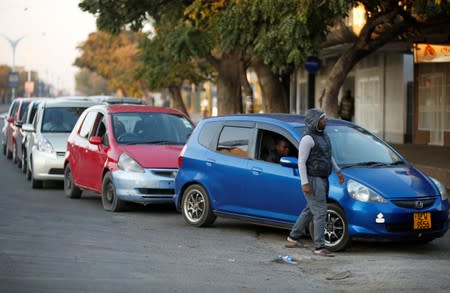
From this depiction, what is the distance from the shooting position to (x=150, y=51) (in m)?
41.7

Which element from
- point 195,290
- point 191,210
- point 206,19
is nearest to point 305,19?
point 206,19

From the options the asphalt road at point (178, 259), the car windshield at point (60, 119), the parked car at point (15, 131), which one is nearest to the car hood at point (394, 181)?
the asphalt road at point (178, 259)

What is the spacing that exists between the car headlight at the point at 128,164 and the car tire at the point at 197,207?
141cm

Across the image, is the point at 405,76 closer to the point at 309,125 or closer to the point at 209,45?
the point at 209,45

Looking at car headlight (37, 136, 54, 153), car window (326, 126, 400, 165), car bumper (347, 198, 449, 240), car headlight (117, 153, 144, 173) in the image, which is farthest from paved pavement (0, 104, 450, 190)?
car bumper (347, 198, 449, 240)

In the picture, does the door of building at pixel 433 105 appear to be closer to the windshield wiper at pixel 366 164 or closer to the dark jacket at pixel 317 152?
the windshield wiper at pixel 366 164

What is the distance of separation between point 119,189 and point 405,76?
2145cm

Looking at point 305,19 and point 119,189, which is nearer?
point 119,189

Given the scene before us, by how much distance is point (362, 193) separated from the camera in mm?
10859

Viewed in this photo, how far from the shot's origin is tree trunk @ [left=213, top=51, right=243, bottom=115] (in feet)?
103

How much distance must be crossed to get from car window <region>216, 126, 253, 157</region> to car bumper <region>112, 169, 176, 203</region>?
178 centimetres

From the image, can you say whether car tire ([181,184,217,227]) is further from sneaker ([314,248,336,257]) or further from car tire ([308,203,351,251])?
sneaker ([314,248,336,257])

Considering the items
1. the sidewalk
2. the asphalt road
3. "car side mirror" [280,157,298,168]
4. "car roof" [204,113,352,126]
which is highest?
"car roof" [204,113,352,126]

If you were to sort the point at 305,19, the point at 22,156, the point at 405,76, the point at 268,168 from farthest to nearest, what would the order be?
1. the point at 405,76
2. the point at 22,156
3. the point at 305,19
4. the point at 268,168
